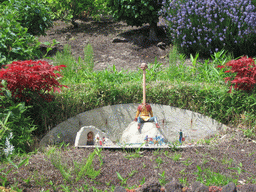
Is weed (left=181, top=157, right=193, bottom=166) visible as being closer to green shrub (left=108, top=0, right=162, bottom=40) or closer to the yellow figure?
the yellow figure

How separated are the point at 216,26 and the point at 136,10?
7.26 feet

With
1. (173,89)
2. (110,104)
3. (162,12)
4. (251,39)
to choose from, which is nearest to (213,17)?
(251,39)

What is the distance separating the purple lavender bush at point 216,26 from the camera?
19.6 feet

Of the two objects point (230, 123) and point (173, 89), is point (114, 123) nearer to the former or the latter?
point (173, 89)

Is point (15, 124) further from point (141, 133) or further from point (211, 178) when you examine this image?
point (211, 178)

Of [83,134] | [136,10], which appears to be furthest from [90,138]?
[136,10]

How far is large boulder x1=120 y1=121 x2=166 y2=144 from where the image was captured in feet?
12.0

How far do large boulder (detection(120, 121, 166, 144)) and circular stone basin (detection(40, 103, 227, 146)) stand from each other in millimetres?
423

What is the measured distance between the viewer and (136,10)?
732cm

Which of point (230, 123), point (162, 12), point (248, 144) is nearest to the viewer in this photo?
point (248, 144)

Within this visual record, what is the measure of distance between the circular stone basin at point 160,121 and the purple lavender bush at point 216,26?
2337 mm

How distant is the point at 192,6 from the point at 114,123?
11.2ft

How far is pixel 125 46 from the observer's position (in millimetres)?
7516

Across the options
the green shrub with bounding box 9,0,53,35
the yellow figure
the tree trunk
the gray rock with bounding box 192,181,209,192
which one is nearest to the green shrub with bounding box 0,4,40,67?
the yellow figure
